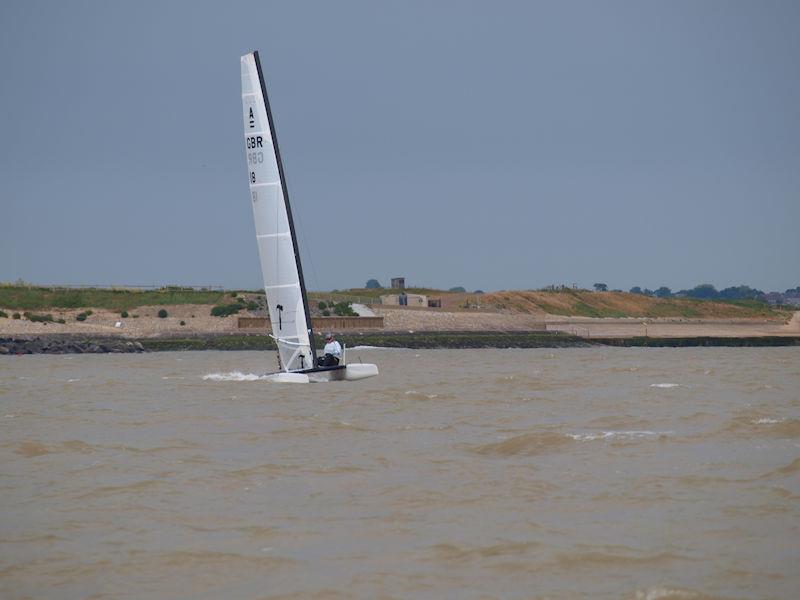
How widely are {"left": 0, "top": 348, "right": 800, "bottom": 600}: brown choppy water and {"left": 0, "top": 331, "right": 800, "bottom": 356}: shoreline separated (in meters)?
33.1

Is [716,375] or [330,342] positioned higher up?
[330,342]

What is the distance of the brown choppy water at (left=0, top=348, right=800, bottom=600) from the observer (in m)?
9.67

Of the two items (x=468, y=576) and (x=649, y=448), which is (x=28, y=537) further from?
(x=649, y=448)

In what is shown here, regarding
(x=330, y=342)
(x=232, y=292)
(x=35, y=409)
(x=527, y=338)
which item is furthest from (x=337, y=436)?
(x=232, y=292)

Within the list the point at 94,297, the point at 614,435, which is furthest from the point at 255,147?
the point at 94,297

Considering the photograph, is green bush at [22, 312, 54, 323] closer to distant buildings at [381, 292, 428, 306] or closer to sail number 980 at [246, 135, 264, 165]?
distant buildings at [381, 292, 428, 306]

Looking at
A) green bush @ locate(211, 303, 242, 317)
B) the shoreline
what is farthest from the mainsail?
green bush @ locate(211, 303, 242, 317)

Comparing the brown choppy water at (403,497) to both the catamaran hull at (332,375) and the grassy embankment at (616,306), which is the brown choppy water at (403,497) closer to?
the catamaran hull at (332,375)

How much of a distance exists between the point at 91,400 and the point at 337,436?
9.80 m

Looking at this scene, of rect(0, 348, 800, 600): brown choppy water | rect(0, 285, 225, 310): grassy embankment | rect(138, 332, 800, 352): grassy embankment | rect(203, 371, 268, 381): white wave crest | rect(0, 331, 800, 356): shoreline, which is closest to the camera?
rect(0, 348, 800, 600): brown choppy water

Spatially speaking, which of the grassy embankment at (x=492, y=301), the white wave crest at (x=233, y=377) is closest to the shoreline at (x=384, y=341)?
the grassy embankment at (x=492, y=301)

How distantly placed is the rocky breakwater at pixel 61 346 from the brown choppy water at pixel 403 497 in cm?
3242

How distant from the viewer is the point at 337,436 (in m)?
18.4

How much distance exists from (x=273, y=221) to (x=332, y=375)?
14.3 ft
